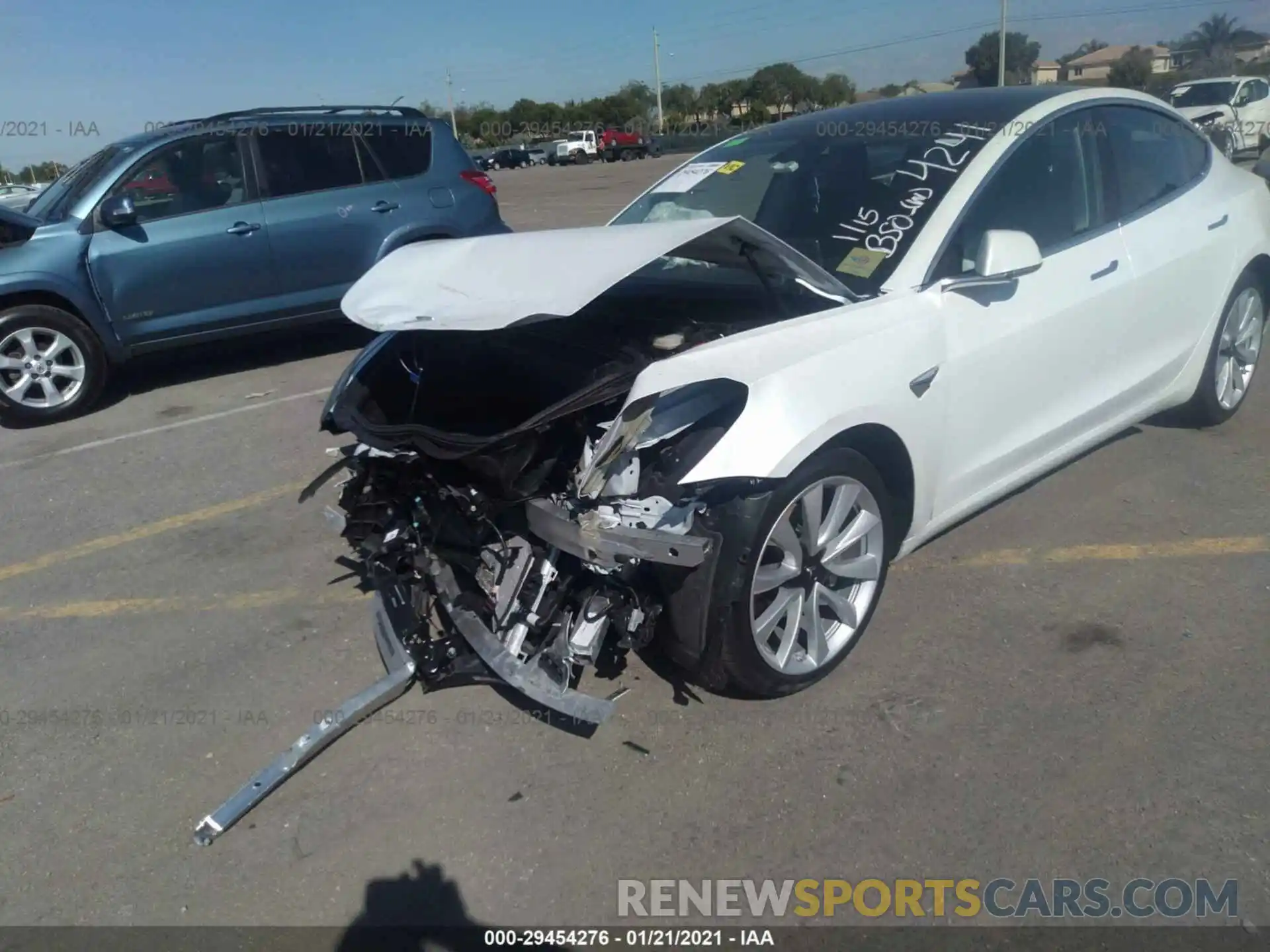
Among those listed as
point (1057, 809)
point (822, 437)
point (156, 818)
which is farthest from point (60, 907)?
point (1057, 809)

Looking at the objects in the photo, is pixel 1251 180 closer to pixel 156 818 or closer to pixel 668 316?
pixel 668 316

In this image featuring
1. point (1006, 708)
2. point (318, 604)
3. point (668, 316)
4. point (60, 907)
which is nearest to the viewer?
point (60, 907)

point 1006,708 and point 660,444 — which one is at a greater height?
point 660,444

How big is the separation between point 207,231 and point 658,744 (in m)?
5.90

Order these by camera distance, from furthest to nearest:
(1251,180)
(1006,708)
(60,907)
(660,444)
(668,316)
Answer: (1251,180)
(668,316)
(1006,708)
(660,444)
(60,907)

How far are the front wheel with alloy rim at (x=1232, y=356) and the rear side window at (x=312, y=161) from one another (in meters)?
6.17

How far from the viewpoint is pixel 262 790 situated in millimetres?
2912

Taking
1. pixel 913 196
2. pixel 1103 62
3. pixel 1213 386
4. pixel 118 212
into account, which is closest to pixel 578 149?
pixel 1103 62

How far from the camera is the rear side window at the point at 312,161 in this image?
769 centimetres

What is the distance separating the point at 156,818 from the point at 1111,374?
12.5ft

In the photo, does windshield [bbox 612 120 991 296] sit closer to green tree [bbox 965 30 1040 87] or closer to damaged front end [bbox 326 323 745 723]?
damaged front end [bbox 326 323 745 723]

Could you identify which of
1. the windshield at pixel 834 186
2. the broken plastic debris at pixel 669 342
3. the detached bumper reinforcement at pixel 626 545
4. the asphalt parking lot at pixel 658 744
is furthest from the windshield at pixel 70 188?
the detached bumper reinforcement at pixel 626 545

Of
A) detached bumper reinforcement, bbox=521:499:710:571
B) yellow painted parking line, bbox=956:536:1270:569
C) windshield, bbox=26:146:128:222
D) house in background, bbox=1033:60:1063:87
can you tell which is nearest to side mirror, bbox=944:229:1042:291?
yellow painted parking line, bbox=956:536:1270:569

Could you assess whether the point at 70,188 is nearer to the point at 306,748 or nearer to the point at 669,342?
the point at 306,748
